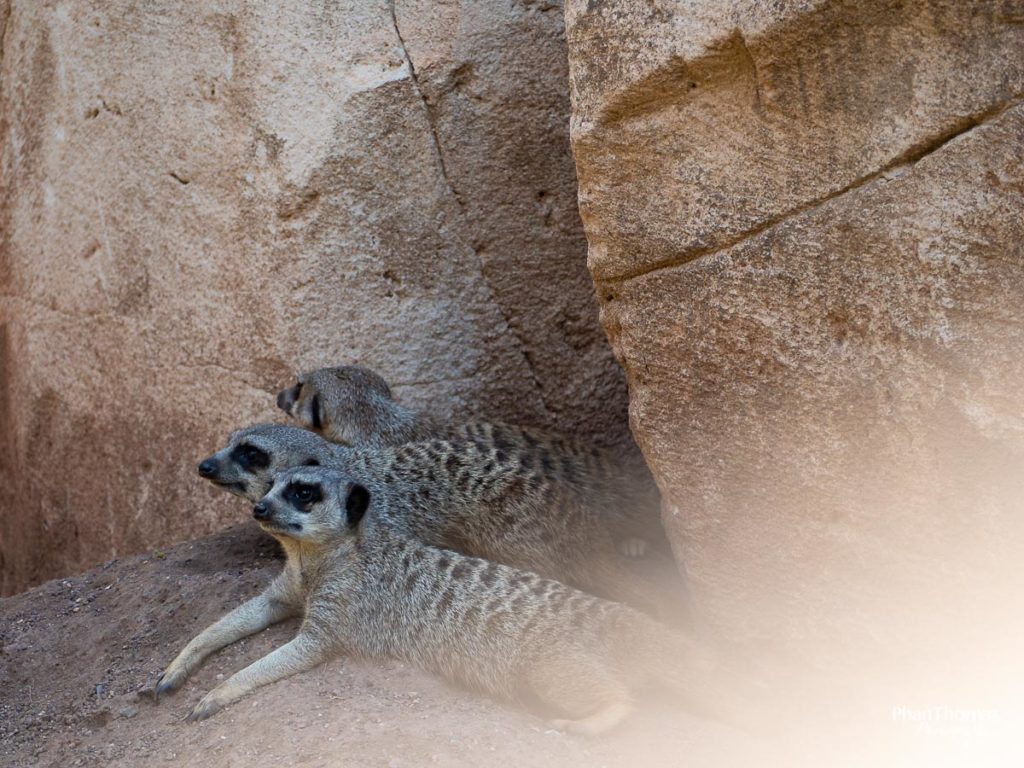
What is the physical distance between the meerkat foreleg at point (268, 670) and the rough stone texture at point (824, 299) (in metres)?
0.96

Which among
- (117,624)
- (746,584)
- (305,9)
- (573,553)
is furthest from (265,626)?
(305,9)

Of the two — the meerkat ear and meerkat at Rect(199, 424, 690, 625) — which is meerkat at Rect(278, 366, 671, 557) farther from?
the meerkat ear

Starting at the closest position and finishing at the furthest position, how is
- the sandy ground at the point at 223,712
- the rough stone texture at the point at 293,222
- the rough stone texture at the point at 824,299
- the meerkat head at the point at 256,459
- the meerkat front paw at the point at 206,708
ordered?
1. the rough stone texture at the point at 824,299
2. the sandy ground at the point at 223,712
3. the meerkat front paw at the point at 206,708
4. the meerkat head at the point at 256,459
5. the rough stone texture at the point at 293,222

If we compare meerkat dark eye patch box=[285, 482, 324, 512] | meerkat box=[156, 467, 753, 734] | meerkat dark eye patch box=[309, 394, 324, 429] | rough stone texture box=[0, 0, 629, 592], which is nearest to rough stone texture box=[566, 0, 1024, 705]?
meerkat box=[156, 467, 753, 734]

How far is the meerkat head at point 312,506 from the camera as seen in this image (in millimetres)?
2871

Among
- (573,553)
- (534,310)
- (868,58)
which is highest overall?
(868,58)

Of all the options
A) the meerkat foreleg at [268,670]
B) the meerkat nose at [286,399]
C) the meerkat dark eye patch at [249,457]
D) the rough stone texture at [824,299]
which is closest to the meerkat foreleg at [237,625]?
the meerkat foreleg at [268,670]

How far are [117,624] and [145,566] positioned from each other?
0.28 metres

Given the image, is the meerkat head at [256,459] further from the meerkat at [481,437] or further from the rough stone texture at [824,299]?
the rough stone texture at [824,299]

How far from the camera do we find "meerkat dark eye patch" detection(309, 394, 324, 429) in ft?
11.9

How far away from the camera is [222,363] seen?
145 inches

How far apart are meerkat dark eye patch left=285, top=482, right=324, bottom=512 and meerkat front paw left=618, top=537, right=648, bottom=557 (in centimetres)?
93

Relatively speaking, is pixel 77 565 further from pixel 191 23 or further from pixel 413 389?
pixel 191 23

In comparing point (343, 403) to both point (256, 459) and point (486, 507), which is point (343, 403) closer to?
point (256, 459)
